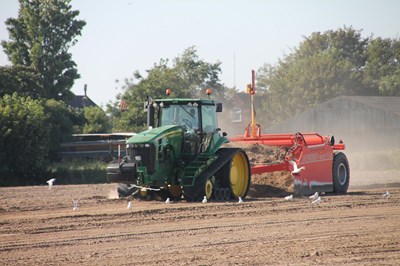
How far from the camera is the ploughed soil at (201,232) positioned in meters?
9.14

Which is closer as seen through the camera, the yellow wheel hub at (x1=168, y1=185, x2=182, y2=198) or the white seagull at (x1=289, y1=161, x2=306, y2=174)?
the yellow wheel hub at (x1=168, y1=185, x2=182, y2=198)

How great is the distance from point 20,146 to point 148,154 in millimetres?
16641

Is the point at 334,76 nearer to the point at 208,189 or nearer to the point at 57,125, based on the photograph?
the point at 57,125

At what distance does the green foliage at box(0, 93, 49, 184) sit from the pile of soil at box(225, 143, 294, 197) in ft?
46.8

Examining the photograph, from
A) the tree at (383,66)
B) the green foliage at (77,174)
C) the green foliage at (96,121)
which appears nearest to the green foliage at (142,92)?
the green foliage at (96,121)

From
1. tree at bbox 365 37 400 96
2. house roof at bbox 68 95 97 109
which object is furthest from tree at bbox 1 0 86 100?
tree at bbox 365 37 400 96

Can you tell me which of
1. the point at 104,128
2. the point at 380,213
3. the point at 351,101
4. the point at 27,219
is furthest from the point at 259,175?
the point at 104,128

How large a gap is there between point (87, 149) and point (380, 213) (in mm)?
25178

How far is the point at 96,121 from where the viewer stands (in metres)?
48.8

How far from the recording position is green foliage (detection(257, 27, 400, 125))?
2515 inches

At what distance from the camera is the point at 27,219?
43.2 ft

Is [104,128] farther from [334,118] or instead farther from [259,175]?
[259,175]

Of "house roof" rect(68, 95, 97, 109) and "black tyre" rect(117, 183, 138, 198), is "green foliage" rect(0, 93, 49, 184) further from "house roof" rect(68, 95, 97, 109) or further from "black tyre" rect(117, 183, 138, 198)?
"house roof" rect(68, 95, 97, 109)

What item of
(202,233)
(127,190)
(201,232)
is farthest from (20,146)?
(202,233)
